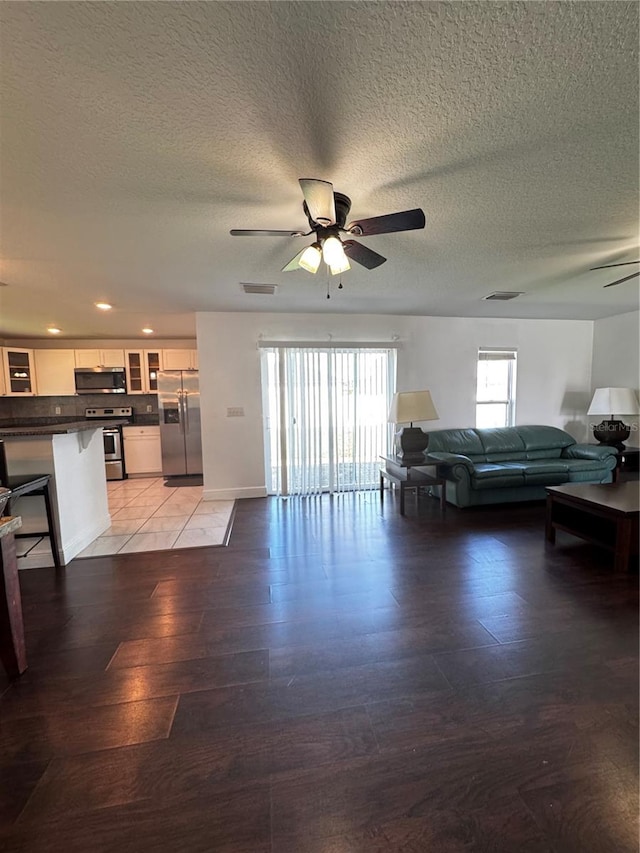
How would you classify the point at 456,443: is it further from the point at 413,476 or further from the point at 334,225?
the point at 334,225

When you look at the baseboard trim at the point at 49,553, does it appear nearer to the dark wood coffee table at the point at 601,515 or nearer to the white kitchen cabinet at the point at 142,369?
the white kitchen cabinet at the point at 142,369

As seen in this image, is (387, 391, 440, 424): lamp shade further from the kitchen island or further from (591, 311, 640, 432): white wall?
the kitchen island

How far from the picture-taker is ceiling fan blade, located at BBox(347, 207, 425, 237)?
64.1 inches

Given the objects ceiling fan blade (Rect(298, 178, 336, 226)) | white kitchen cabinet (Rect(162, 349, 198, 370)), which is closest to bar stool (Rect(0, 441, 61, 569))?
ceiling fan blade (Rect(298, 178, 336, 226))

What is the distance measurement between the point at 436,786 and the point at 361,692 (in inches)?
17.2

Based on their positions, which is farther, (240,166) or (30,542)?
(30,542)

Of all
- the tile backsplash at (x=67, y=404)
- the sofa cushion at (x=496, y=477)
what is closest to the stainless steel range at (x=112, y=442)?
the tile backsplash at (x=67, y=404)

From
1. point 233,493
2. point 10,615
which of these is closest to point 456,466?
point 233,493

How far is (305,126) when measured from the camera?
1.38 m

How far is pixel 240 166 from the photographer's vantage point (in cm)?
162

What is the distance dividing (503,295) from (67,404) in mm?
7023

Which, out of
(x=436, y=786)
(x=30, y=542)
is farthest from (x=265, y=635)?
(x=30, y=542)

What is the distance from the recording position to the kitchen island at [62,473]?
274 centimetres

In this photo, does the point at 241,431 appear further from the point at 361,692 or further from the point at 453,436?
the point at 361,692
